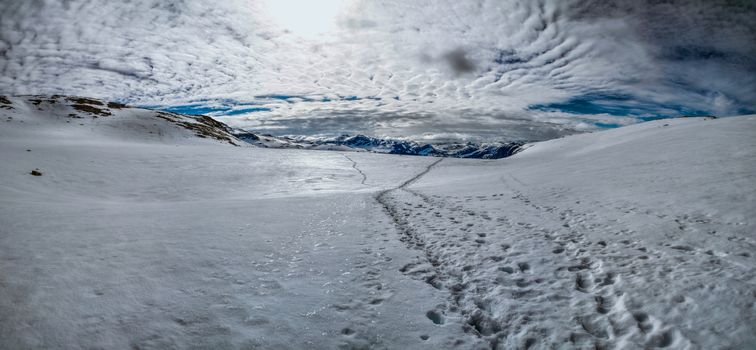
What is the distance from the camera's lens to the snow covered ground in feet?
13.1

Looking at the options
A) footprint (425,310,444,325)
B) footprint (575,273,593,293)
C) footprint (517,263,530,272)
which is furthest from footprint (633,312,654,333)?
footprint (425,310,444,325)

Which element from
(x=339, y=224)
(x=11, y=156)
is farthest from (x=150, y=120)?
(x=339, y=224)

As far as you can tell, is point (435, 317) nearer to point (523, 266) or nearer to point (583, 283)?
point (523, 266)

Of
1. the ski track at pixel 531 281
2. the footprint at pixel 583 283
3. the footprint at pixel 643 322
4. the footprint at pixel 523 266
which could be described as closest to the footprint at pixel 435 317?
the ski track at pixel 531 281

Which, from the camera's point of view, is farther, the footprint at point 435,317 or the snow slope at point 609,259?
the footprint at point 435,317

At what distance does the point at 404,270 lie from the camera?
591 cm

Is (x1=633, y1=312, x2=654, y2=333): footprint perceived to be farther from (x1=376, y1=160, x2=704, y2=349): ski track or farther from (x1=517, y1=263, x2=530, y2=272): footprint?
(x1=517, y1=263, x2=530, y2=272): footprint

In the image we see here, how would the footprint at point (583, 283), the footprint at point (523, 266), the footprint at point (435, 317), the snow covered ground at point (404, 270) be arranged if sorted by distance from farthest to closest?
the footprint at point (523, 266), the footprint at point (583, 283), the footprint at point (435, 317), the snow covered ground at point (404, 270)

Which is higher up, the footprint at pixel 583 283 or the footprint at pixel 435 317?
the footprint at pixel 583 283

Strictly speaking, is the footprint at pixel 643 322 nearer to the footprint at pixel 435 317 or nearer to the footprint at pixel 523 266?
the footprint at pixel 523 266

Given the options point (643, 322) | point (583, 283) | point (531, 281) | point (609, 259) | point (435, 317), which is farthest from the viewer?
point (609, 259)

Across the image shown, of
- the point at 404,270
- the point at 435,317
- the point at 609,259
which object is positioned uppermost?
the point at 609,259

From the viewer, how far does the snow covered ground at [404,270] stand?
13.1 ft

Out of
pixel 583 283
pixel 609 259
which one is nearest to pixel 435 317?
pixel 583 283
